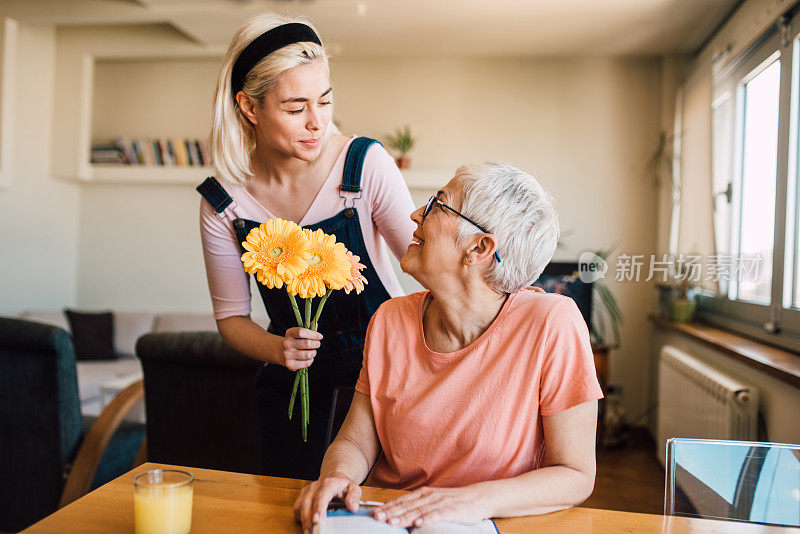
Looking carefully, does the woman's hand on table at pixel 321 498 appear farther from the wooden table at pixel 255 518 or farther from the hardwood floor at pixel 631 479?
the hardwood floor at pixel 631 479

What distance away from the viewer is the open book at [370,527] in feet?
2.95

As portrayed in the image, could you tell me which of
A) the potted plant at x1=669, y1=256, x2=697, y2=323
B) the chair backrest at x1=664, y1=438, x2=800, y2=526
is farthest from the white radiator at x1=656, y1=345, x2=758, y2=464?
the chair backrest at x1=664, y1=438, x2=800, y2=526

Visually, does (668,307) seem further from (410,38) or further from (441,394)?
(441,394)

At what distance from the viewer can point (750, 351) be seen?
2.76 meters

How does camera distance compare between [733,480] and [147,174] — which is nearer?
[733,480]

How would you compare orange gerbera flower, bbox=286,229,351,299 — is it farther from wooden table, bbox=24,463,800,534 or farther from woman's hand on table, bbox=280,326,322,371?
wooden table, bbox=24,463,800,534

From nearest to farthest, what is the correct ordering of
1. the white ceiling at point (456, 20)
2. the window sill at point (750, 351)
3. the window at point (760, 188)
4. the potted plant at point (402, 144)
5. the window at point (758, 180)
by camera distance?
the window sill at point (750, 351)
the window at point (760, 188)
the window at point (758, 180)
the white ceiling at point (456, 20)
the potted plant at point (402, 144)

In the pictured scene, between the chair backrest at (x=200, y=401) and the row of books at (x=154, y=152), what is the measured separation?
3457 mm

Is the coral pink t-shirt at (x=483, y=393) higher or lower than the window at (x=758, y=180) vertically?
lower

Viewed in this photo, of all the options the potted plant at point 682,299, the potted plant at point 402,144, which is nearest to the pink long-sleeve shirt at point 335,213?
the potted plant at point 682,299

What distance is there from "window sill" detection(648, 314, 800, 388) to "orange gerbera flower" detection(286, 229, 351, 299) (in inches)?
73.4

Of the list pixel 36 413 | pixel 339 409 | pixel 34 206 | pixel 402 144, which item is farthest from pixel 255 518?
pixel 34 206

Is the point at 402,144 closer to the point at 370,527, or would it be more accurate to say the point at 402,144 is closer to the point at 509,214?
the point at 509,214

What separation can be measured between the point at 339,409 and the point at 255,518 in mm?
411
